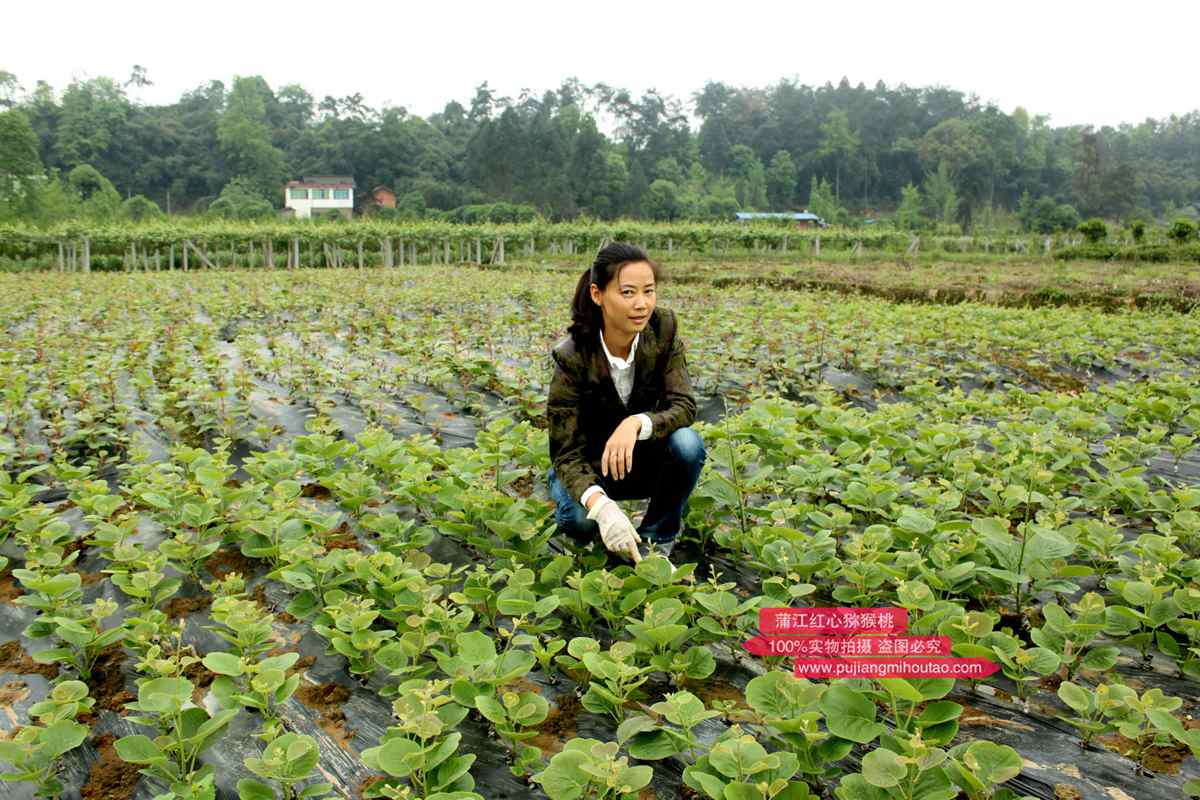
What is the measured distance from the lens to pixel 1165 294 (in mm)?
12914

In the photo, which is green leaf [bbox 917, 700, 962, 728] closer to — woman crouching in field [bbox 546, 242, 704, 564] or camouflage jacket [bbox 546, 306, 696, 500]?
woman crouching in field [bbox 546, 242, 704, 564]

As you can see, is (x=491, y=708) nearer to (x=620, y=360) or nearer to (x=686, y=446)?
(x=686, y=446)

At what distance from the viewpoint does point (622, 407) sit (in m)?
3.20

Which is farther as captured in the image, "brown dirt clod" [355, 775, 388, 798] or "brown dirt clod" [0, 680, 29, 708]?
"brown dirt clod" [0, 680, 29, 708]

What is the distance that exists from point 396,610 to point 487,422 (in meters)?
3.04

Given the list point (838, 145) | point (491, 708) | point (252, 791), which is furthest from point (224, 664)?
point (838, 145)

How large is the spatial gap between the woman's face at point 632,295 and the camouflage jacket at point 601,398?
7.6 inches

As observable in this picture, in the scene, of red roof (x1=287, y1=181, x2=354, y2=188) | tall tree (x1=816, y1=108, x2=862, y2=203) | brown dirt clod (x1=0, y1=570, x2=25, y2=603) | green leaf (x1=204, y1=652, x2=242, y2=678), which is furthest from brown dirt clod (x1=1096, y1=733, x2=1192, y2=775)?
tall tree (x1=816, y1=108, x2=862, y2=203)

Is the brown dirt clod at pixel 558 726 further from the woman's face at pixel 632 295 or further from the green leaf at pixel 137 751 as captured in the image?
the woman's face at pixel 632 295

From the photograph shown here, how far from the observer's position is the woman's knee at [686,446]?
302 cm

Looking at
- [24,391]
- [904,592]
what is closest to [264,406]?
[24,391]

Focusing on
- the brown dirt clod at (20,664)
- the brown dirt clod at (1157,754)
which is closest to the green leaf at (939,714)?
the brown dirt clod at (1157,754)

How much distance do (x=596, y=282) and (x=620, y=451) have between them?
0.66 metres

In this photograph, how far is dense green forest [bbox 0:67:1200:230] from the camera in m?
51.9
